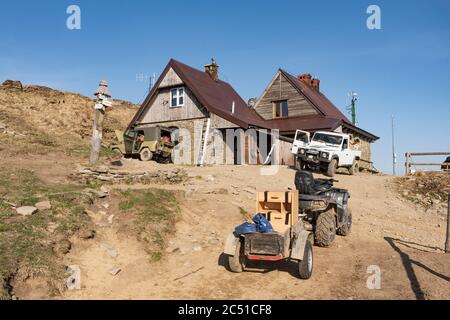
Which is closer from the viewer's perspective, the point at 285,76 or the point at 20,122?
the point at 20,122

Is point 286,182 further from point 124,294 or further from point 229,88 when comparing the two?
point 229,88

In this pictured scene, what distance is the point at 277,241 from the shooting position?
21.2 ft

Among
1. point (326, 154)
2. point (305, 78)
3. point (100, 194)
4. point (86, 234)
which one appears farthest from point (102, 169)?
point (305, 78)

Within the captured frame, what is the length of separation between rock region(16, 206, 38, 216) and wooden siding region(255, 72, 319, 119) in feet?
66.4

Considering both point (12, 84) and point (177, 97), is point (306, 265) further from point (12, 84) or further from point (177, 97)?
point (12, 84)

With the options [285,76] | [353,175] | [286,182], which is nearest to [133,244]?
[286,182]

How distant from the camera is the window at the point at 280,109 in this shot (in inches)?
1036

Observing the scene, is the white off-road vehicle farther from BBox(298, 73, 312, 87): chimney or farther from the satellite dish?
BBox(298, 73, 312, 87): chimney

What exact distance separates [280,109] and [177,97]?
763 cm

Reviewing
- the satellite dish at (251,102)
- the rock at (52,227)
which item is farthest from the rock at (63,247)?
the satellite dish at (251,102)

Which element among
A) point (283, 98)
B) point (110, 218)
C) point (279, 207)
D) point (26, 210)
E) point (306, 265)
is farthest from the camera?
point (283, 98)

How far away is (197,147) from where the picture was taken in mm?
22438

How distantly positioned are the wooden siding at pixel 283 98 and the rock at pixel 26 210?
66.4 feet
